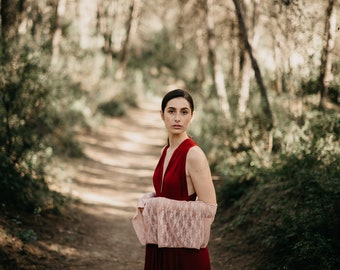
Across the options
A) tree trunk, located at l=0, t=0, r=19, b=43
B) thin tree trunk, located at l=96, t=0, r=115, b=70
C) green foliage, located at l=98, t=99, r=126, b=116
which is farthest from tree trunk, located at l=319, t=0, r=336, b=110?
thin tree trunk, located at l=96, t=0, r=115, b=70

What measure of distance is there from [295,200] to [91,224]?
3777mm

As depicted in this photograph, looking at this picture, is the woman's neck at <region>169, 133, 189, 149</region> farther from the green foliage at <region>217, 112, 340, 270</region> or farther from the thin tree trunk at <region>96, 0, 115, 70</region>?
the thin tree trunk at <region>96, 0, 115, 70</region>

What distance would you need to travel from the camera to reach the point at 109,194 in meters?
9.27

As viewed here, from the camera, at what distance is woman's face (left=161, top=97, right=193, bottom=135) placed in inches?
105

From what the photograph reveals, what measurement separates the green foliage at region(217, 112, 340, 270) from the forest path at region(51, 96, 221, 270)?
3.40 feet

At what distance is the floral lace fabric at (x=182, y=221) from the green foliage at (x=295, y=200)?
1864 millimetres

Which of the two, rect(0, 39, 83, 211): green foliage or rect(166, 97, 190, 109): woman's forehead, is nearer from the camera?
rect(166, 97, 190, 109): woman's forehead

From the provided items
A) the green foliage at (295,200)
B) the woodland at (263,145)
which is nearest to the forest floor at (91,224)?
the woodland at (263,145)

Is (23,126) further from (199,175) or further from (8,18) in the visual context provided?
(199,175)

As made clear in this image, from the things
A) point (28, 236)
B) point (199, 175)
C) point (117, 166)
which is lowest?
point (28, 236)

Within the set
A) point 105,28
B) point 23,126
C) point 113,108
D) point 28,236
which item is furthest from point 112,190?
point 105,28

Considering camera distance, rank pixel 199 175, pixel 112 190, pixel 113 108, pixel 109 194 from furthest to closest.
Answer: pixel 113 108, pixel 112 190, pixel 109 194, pixel 199 175

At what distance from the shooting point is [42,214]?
661 cm

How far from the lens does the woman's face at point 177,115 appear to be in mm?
2662
